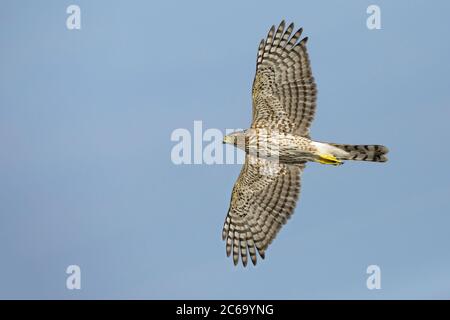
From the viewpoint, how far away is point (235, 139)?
15.1m

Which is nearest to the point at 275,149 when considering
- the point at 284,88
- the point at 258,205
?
the point at 284,88

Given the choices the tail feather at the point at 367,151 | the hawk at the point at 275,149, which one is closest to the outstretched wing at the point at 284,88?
the hawk at the point at 275,149

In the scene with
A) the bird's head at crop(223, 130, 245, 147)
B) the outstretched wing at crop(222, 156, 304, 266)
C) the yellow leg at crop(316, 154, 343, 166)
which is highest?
the bird's head at crop(223, 130, 245, 147)

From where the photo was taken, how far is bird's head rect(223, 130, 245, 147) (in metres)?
15.1

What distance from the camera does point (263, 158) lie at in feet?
51.4

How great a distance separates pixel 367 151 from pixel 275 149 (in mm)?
2012

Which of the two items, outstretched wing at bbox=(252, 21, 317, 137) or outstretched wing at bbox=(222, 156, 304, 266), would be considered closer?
outstretched wing at bbox=(252, 21, 317, 137)

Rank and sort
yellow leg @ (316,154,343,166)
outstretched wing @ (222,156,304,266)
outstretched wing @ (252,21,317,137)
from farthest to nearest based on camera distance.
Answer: outstretched wing @ (222,156,304,266)
outstretched wing @ (252,21,317,137)
yellow leg @ (316,154,343,166)

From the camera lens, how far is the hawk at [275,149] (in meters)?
15.2

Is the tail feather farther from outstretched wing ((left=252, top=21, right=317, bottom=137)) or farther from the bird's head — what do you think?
the bird's head

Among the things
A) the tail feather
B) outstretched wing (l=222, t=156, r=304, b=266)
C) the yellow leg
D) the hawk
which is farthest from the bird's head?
the tail feather

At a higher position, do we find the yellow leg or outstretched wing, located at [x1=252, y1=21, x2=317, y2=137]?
outstretched wing, located at [x1=252, y1=21, x2=317, y2=137]

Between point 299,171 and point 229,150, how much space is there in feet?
5.74
